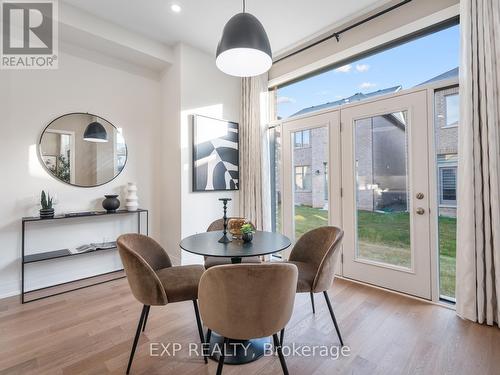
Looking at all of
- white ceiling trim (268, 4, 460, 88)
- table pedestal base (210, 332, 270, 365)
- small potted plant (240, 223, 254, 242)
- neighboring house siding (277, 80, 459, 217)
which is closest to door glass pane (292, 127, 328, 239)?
neighboring house siding (277, 80, 459, 217)

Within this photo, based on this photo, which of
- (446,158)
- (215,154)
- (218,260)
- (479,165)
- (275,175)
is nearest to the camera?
(479,165)

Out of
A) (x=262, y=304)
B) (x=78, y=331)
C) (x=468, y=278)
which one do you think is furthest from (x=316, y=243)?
(x=78, y=331)

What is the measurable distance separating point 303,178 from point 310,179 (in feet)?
0.36

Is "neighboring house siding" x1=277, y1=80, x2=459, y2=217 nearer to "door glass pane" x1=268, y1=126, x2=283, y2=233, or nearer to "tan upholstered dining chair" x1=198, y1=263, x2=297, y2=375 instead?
"door glass pane" x1=268, y1=126, x2=283, y2=233

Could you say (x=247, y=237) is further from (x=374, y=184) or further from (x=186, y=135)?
(x=186, y=135)

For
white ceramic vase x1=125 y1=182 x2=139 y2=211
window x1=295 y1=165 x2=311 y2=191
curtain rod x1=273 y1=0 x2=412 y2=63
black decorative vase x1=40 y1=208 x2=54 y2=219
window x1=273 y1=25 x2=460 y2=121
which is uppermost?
curtain rod x1=273 y1=0 x2=412 y2=63

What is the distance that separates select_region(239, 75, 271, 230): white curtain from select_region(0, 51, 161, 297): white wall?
4.44 feet

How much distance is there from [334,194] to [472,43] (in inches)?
74.3

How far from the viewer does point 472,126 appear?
211 cm

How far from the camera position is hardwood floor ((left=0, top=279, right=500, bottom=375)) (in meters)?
1.64

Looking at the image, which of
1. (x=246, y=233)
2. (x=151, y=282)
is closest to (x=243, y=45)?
(x=246, y=233)

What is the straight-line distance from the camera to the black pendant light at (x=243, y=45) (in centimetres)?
170

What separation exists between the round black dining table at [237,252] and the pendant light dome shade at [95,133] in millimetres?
2139

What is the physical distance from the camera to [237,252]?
1.66m
